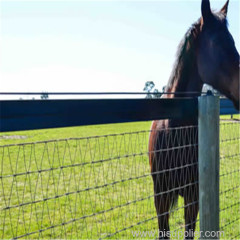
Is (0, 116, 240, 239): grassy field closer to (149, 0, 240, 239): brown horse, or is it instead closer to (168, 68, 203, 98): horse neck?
(149, 0, 240, 239): brown horse

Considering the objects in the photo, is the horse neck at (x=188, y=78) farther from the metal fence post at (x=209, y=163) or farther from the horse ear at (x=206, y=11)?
the metal fence post at (x=209, y=163)

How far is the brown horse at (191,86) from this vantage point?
2.04 meters

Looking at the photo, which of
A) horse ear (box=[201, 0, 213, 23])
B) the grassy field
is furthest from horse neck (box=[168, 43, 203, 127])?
the grassy field

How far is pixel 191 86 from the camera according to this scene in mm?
2385

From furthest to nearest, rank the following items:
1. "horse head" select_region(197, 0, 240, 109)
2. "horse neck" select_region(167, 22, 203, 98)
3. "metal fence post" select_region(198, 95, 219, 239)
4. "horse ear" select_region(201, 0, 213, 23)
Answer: "horse neck" select_region(167, 22, 203, 98) → "horse ear" select_region(201, 0, 213, 23) → "horse head" select_region(197, 0, 240, 109) → "metal fence post" select_region(198, 95, 219, 239)

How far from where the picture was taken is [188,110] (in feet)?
5.77

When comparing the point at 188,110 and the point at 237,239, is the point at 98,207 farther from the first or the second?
the point at 188,110

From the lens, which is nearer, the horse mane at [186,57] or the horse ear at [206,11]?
the horse ear at [206,11]

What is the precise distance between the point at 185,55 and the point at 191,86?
0.28m

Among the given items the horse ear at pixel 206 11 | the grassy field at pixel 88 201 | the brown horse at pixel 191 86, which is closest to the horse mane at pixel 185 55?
the brown horse at pixel 191 86

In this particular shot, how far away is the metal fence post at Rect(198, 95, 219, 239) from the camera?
172 centimetres

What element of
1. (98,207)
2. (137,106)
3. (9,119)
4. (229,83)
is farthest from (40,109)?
(98,207)

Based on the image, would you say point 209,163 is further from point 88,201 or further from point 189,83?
point 88,201

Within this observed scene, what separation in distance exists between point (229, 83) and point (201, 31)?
23.5 inches
